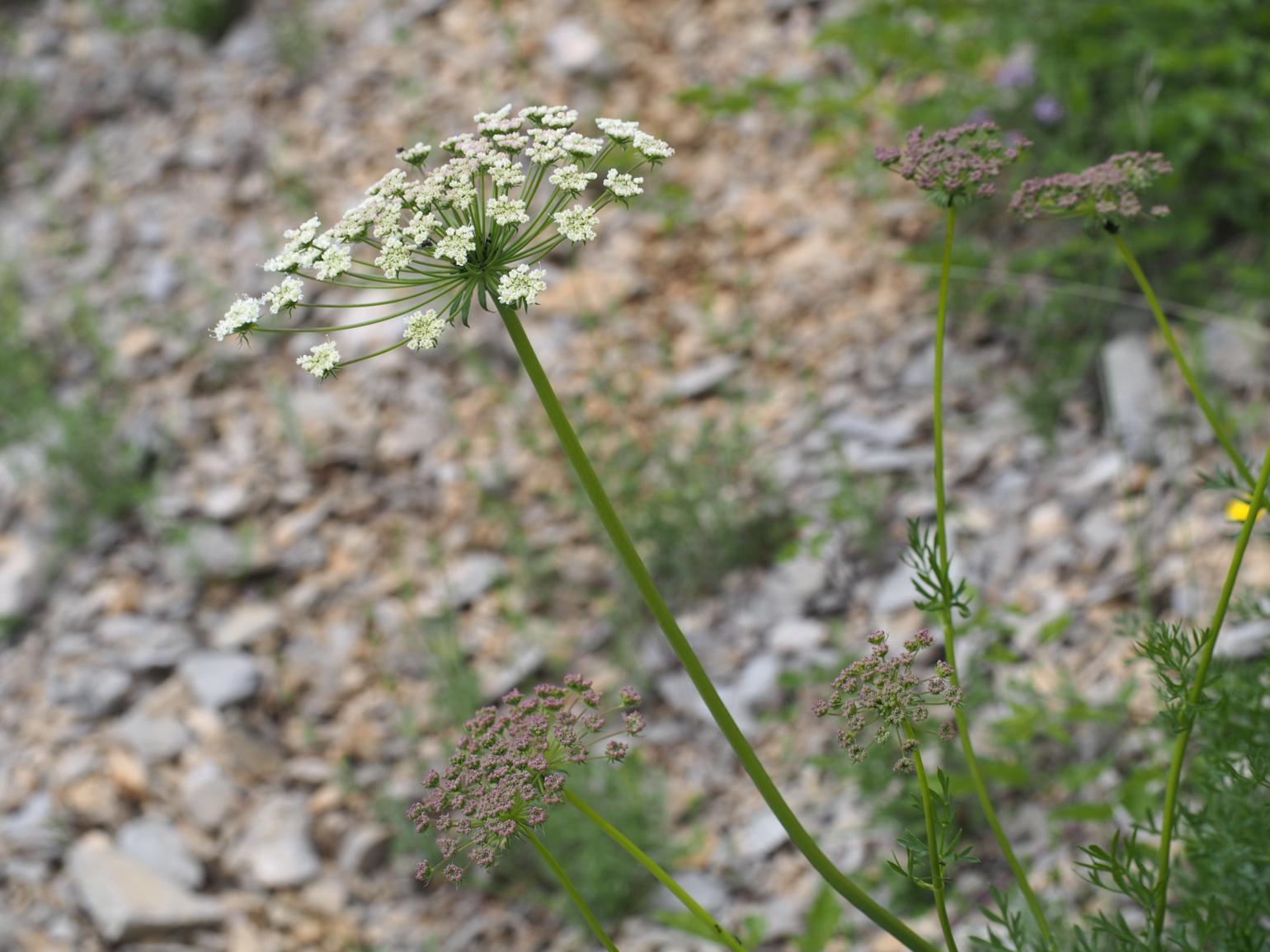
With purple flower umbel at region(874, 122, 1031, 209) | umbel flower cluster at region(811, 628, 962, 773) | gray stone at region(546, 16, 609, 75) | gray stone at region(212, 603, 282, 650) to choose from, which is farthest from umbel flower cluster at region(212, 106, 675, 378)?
gray stone at region(546, 16, 609, 75)

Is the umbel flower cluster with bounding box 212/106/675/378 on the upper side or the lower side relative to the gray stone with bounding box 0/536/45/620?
upper

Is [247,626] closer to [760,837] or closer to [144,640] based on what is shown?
[144,640]

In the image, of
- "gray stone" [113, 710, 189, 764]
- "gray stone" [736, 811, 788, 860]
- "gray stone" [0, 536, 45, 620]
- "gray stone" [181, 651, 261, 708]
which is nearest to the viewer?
"gray stone" [736, 811, 788, 860]

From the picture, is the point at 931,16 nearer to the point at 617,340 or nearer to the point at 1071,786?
the point at 617,340

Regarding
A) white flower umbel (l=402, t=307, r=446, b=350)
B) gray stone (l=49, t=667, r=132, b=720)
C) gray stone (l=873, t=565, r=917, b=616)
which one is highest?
white flower umbel (l=402, t=307, r=446, b=350)

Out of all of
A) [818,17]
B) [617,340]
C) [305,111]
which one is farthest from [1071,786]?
[305,111]

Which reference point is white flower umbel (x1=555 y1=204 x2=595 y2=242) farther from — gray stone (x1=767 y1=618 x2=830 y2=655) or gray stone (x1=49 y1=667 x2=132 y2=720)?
gray stone (x1=49 y1=667 x2=132 y2=720)

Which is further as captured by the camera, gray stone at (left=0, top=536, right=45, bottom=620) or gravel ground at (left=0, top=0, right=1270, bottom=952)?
gray stone at (left=0, top=536, right=45, bottom=620)
